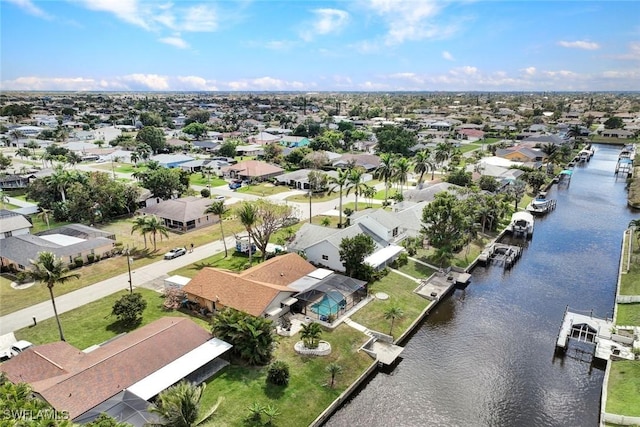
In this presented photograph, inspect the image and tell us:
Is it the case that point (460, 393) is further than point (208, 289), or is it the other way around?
point (208, 289)

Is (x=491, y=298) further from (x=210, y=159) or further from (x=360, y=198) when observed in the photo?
(x=210, y=159)

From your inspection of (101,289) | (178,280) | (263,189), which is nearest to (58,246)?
(101,289)

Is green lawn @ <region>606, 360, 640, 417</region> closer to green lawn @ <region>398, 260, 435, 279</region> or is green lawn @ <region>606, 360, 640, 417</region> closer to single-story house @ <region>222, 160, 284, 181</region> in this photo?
green lawn @ <region>398, 260, 435, 279</region>

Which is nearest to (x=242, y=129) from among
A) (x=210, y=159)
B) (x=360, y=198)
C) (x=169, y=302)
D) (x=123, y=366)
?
(x=210, y=159)

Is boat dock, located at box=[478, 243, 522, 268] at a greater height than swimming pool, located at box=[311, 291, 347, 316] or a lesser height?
lesser

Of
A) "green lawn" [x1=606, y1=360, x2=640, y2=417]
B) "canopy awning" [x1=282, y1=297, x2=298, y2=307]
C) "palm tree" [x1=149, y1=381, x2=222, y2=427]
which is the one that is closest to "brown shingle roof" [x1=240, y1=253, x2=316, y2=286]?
"canopy awning" [x1=282, y1=297, x2=298, y2=307]

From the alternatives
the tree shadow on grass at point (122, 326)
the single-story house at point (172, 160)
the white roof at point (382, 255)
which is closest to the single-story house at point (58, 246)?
the tree shadow on grass at point (122, 326)
